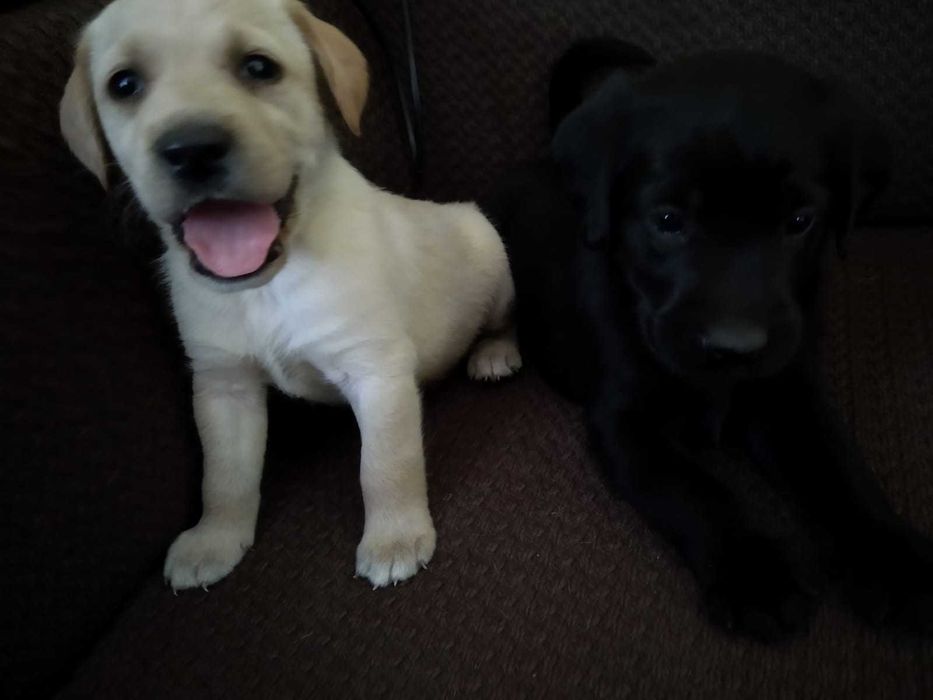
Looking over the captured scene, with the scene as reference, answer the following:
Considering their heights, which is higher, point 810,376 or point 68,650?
point 810,376

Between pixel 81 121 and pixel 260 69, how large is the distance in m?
0.25

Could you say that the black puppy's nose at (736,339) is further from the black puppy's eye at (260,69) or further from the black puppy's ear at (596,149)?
the black puppy's eye at (260,69)

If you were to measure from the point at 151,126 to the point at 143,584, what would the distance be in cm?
64

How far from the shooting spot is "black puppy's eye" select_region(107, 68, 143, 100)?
110cm

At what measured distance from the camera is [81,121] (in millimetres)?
1089

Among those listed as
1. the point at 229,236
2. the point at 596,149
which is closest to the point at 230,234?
the point at 229,236

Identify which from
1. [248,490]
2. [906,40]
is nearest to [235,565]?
[248,490]

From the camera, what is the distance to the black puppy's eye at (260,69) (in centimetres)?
114

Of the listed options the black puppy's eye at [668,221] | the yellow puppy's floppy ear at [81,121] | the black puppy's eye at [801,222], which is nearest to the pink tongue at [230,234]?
the yellow puppy's floppy ear at [81,121]

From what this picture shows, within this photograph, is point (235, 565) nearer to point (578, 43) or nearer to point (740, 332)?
point (740, 332)

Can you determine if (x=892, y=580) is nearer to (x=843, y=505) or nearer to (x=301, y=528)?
(x=843, y=505)

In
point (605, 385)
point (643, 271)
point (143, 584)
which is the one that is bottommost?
point (143, 584)

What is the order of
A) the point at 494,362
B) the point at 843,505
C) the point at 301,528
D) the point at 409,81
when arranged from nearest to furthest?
1. the point at 843,505
2. the point at 301,528
3. the point at 494,362
4. the point at 409,81

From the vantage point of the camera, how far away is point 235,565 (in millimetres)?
1146
